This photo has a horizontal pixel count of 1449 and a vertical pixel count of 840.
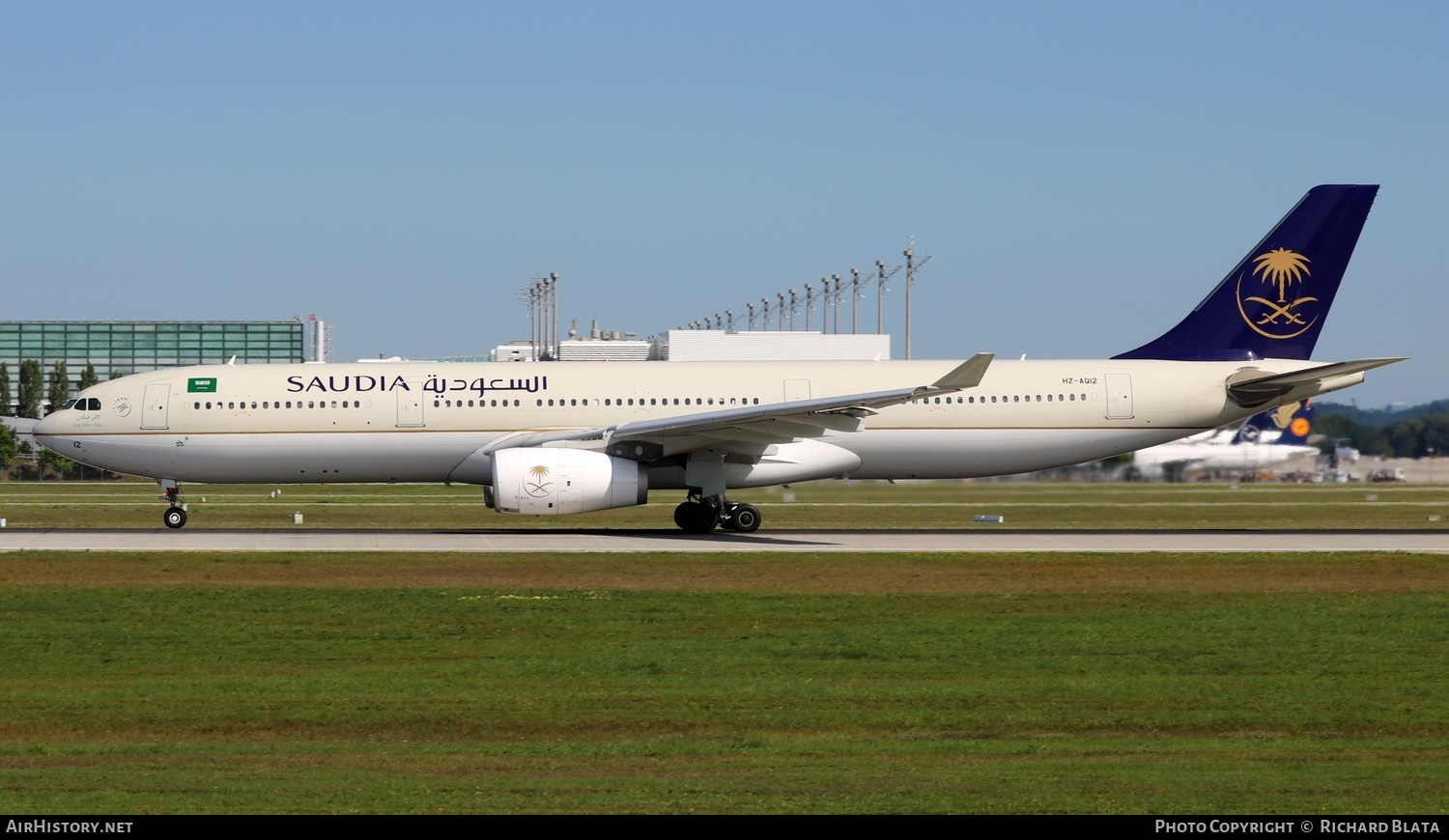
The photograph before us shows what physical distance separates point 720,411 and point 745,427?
1906 mm

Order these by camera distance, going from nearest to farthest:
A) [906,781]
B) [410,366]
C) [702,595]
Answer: [906,781]
[702,595]
[410,366]

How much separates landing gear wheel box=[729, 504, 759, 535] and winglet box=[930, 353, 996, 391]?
17.4 feet

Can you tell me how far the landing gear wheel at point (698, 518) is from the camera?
29.5 meters

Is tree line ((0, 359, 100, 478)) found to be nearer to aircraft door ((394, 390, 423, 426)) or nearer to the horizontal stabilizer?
aircraft door ((394, 390, 423, 426))

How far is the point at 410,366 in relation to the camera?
101ft

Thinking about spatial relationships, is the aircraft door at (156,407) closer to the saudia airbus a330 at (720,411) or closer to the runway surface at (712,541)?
the saudia airbus a330 at (720,411)

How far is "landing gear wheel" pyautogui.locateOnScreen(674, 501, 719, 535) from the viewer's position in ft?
96.8

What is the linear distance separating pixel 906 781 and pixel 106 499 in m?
44.5

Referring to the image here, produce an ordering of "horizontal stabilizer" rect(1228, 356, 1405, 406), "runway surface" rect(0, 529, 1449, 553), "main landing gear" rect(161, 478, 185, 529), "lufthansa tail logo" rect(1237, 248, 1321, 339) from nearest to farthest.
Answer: "runway surface" rect(0, 529, 1449, 553) < "horizontal stabilizer" rect(1228, 356, 1405, 406) < "main landing gear" rect(161, 478, 185, 529) < "lufthansa tail logo" rect(1237, 248, 1321, 339)

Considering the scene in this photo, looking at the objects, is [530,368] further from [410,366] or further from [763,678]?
[763,678]

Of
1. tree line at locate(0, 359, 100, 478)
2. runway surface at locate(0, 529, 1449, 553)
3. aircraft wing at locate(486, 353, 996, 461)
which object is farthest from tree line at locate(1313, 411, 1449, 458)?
tree line at locate(0, 359, 100, 478)
